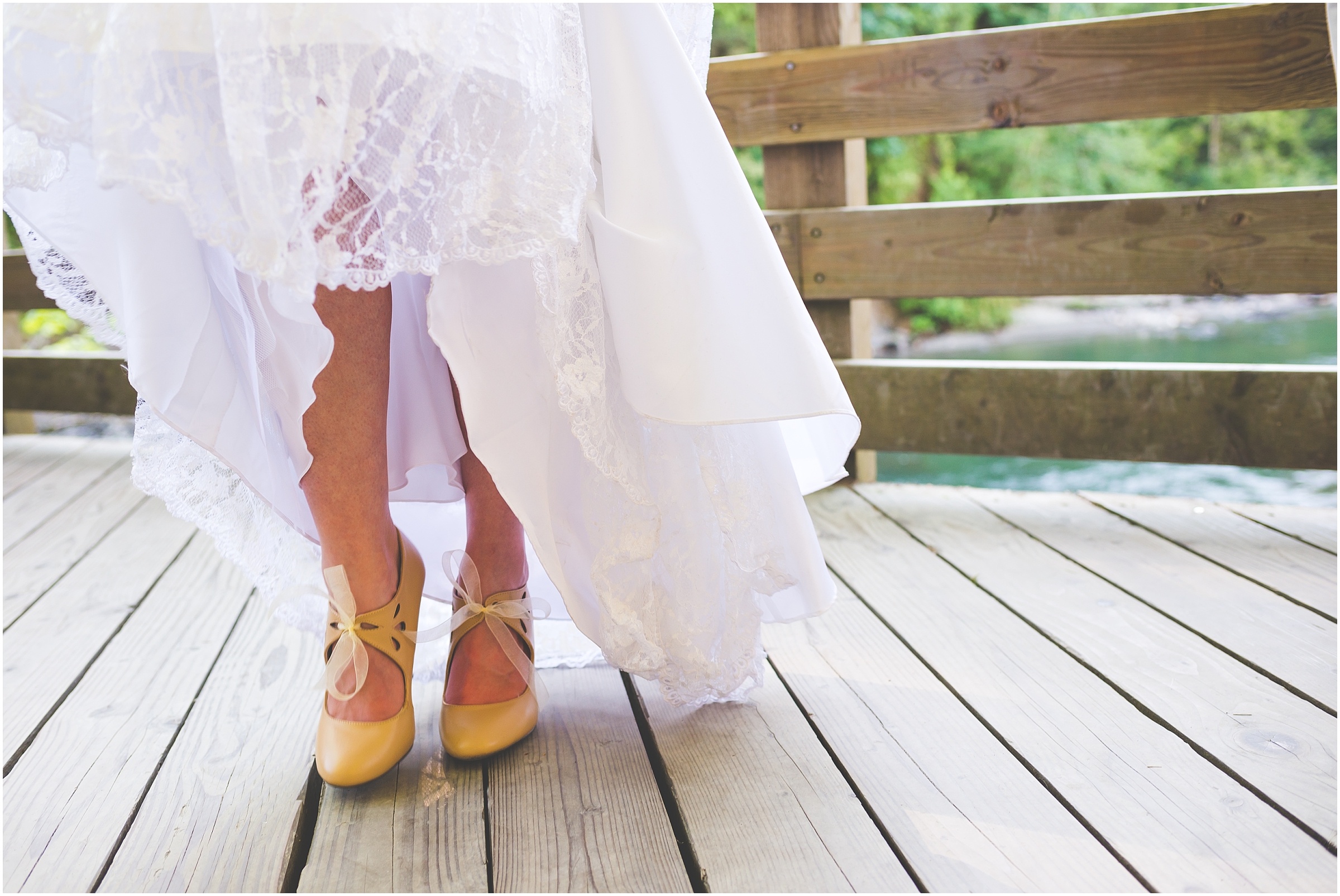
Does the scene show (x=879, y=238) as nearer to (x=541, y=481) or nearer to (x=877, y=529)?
(x=877, y=529)

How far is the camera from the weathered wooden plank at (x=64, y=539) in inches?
63.1

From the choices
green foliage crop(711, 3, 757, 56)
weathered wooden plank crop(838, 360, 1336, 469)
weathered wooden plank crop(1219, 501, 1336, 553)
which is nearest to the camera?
weathered wooden plank crop(1219, 501, 1336, 553)

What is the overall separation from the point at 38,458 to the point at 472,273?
219 cm

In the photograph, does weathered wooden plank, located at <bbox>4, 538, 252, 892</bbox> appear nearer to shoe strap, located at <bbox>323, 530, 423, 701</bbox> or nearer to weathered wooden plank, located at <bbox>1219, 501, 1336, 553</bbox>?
shoe strap, located at <bbox>323, 530, 423, 701</bbox>

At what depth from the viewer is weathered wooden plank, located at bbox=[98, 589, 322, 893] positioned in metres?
0.86

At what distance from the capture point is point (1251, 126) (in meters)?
12.1

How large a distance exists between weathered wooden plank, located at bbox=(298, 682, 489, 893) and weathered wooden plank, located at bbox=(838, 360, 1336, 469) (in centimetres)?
123

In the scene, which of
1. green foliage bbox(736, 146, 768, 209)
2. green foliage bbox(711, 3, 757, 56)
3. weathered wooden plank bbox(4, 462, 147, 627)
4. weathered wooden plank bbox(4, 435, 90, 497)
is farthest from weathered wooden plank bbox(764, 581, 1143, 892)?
green foliage bbox(711, 3, 757, 56)

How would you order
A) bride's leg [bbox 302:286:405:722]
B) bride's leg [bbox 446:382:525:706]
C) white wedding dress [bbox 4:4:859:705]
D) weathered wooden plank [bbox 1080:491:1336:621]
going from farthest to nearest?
1. weathered wooden plank [bbox 1080:491:1336:621]
2. bride's leg [bbox 446:382:525:706]
3. bride's leg [bbox 302:286:405:722]
4. white wedding dress [bbox 4:4:859:705]

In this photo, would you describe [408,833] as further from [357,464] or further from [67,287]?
[67,287]

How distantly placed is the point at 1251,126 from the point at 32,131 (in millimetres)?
14189

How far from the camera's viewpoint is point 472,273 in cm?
90

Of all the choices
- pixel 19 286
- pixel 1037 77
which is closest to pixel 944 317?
pixel 1037 77

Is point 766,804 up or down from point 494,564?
down
